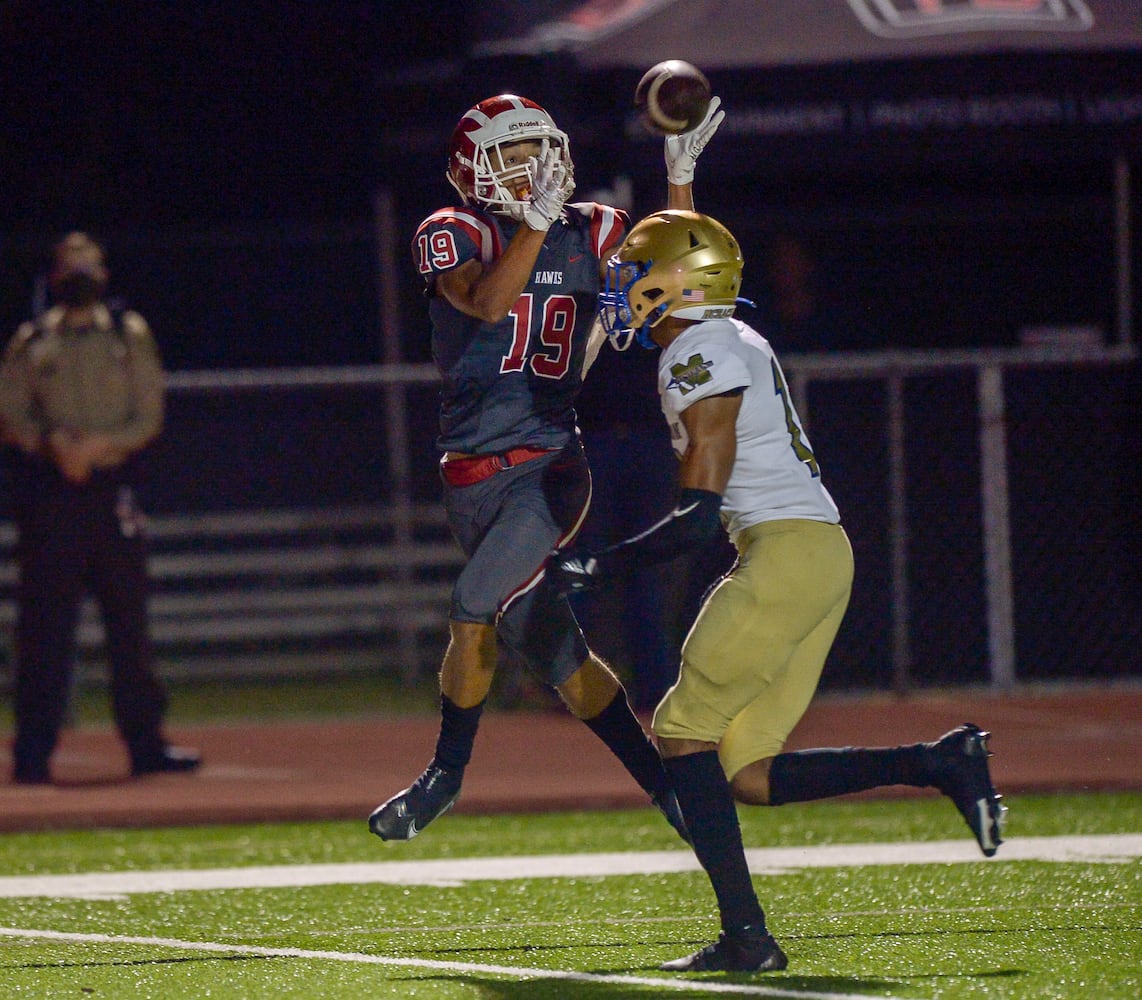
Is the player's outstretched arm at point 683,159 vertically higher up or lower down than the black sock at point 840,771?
higher up

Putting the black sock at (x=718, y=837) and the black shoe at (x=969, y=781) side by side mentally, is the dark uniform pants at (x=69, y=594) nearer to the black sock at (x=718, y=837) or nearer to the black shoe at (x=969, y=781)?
the black sock at (x=718, y=837)

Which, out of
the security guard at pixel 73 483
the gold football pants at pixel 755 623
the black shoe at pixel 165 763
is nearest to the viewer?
the gold football pants at pixel 755 623

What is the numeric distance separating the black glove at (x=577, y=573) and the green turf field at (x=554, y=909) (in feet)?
2.98

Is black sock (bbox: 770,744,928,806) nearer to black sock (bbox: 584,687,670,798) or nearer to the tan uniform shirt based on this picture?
black sock (bbox: 584,687,670,798)

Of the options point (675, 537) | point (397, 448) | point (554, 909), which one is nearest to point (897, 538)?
point (397, 448)

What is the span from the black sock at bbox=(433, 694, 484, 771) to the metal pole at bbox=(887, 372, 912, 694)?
505 centimetres

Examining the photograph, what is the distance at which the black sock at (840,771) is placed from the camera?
17.5 ft

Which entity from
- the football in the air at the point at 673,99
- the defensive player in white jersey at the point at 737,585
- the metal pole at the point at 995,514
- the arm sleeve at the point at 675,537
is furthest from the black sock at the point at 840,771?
the metal pole at the point at 995,514

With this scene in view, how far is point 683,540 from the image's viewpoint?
16.4 ft

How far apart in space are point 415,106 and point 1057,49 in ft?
10.7

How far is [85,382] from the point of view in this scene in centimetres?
889

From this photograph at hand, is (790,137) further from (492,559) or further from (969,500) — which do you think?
(492,559)

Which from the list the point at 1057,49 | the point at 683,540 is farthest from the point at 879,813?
the point at 1057,49

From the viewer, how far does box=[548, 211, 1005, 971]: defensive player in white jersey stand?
511 centimetres
